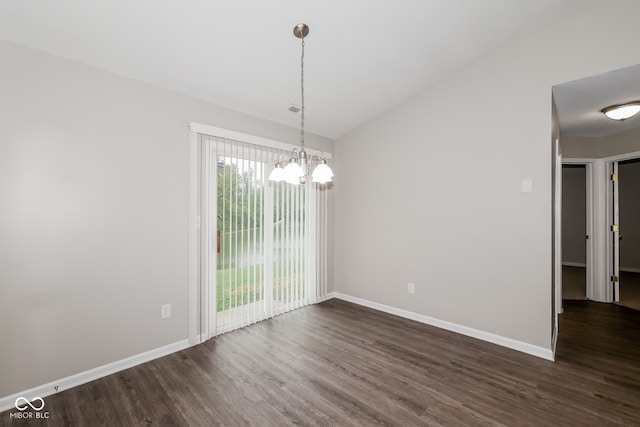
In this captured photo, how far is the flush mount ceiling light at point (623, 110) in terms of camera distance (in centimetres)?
286

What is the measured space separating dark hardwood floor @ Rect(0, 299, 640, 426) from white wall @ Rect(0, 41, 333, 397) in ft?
1.19

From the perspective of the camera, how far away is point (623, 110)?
2.92 meters

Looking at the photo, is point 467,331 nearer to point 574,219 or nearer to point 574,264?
point 574,264

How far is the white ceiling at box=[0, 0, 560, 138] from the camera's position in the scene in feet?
6.62

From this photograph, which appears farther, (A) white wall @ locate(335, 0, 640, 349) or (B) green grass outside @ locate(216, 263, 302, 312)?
(B) green grass outside @ locate(216, 263, 302, 312)

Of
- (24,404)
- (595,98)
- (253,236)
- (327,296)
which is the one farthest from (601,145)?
(24,404)

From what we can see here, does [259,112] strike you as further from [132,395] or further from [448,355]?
[448,355]

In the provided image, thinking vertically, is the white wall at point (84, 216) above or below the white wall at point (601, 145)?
below

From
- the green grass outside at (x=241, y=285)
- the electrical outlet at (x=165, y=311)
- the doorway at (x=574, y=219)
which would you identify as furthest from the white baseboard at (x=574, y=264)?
the electrical outlet at (x=165, y=311)

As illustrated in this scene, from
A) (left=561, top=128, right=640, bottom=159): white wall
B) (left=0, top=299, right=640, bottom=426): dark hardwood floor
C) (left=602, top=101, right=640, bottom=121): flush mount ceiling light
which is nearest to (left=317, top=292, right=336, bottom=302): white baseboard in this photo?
(left=0, top=299, right=640, bottom=426): dark hardwood floor

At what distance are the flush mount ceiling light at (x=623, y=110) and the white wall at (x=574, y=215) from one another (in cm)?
459

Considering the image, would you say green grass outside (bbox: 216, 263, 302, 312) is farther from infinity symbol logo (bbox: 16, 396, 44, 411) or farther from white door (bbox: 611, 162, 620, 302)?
white door (bbox: 611, 162, 620, 302)

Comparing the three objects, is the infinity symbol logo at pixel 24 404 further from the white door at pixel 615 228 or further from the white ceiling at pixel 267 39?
the white door at pixel 615 228

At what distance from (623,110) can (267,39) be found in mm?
3665
